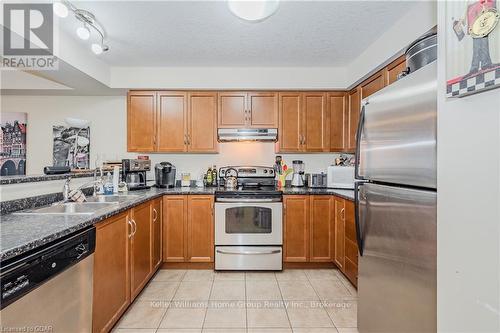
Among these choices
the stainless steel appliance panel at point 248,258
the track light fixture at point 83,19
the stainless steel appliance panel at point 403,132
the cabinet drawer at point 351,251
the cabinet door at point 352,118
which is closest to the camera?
the stainless steel appliance panel at point 403,132

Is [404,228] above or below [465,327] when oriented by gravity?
above

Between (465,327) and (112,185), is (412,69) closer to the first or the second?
(465,327)

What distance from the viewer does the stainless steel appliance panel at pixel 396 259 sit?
1.23 m

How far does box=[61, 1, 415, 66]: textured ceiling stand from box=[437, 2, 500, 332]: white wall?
1.30m

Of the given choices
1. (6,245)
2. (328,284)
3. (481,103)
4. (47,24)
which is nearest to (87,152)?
(47,24)

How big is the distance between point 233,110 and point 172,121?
803 millimetres

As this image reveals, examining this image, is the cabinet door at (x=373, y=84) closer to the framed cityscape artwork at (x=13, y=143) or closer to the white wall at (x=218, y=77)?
the white wall at (x=218, y=77)

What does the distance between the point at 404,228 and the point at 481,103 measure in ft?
2.30

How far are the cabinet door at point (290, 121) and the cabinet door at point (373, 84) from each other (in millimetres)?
795

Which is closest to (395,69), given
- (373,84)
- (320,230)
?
(373,84)

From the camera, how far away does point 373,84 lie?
286cm

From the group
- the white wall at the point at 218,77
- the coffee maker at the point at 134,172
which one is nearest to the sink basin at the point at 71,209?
the coffee maker at the point at 134,172

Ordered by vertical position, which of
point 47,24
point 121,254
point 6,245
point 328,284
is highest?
point 47,24

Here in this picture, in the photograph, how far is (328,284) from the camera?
9.25ft
